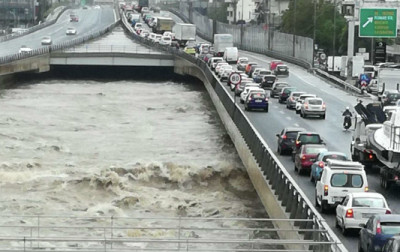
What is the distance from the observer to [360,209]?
2602 centimetres

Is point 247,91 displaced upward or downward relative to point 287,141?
downward

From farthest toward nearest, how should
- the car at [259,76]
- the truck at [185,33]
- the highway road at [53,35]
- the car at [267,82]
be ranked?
1. the truck at [185,33]
2. the highway road at [53,35]
3. the car at [259,76]
4. the car at [267,82]

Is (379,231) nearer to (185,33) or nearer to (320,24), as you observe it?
(320,24)

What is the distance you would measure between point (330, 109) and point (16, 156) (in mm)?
19963

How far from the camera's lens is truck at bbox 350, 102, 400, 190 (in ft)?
110

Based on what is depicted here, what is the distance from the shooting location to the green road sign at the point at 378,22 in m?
76.7

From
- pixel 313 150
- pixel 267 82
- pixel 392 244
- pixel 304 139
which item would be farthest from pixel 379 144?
pixel 267 82

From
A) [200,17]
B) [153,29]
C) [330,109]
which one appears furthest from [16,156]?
[200,17]

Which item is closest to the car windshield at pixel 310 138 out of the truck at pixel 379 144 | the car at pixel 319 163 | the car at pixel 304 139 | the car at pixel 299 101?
the car at pixel 304 139

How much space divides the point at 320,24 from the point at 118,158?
80610 millimetres

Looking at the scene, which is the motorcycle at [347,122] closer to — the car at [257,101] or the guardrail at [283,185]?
the guardrail at [283,185]

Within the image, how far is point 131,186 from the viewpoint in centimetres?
4438

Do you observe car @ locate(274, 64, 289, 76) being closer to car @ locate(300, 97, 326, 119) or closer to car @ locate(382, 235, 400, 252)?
car @ locate(300, 97, 326, 119)

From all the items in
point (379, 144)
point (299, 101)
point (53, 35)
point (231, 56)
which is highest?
point (379, 144)
